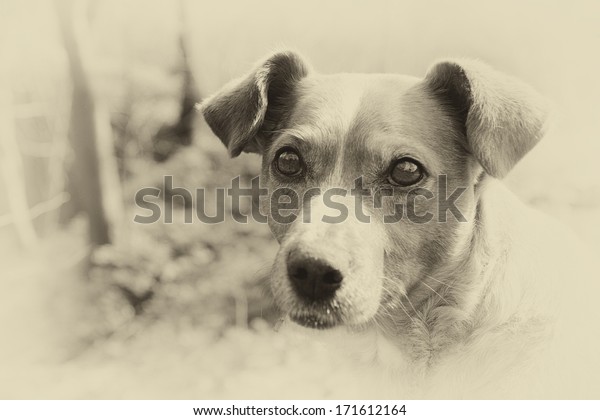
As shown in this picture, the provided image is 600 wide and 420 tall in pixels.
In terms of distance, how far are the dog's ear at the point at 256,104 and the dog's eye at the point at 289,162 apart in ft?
0.74

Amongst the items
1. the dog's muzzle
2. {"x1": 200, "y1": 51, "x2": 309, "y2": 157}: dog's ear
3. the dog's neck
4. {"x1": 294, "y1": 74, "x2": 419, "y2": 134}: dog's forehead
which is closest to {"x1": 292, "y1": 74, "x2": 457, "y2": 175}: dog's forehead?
{"x1": 294, "y1": 74, "x2": 419, "y2": 134}: dog's forehead

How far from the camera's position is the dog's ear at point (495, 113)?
2668 mm

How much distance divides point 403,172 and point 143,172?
6.07 feet

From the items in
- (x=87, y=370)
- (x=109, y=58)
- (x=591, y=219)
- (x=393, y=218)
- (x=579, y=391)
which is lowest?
(x=87, y=370)

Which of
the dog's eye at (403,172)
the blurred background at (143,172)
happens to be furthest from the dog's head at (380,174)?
the blurred background at (143,172)

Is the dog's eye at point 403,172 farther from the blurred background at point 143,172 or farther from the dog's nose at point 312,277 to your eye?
the blurred background at point 143,172

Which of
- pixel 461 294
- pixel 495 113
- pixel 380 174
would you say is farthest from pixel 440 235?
pixel 495 113

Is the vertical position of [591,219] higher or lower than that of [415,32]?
lower

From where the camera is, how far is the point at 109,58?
3756 millimetres

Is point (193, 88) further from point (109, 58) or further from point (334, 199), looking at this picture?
point (334, 199)

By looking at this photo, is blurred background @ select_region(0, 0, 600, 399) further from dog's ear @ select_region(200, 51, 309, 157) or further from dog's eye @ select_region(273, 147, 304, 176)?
dog's eye @ select_region(273, 147, 304, 176)

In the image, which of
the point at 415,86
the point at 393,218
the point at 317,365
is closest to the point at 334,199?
the point at 393,218
